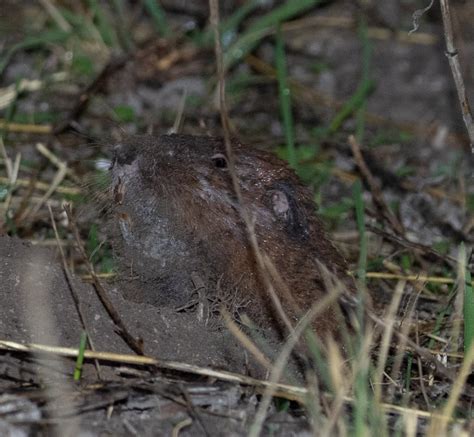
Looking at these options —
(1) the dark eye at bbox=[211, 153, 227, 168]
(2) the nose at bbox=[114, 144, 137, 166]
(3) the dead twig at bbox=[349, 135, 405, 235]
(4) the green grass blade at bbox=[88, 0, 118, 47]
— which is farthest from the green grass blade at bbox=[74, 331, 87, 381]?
(4) the green grass blade at bbox=[88, 0, 118, 47]

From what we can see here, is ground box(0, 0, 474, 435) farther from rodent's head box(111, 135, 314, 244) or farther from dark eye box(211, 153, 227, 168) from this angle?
dark eye box(211, 153, 227, 168)

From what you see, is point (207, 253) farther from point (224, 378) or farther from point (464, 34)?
point (464, 34)

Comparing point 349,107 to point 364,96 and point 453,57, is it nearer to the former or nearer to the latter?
point 364,96

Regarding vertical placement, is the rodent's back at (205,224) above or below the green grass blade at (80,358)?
above

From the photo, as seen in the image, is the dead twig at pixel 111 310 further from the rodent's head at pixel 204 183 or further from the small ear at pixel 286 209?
the small ear at pixel 286 209

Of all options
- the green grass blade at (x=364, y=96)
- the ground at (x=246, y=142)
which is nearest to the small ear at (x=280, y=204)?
the ground at (x=246, y=142)

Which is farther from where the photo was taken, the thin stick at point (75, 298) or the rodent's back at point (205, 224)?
the rodent's back at point (205, 224)

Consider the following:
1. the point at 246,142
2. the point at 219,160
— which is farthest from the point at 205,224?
the point at 246,142
